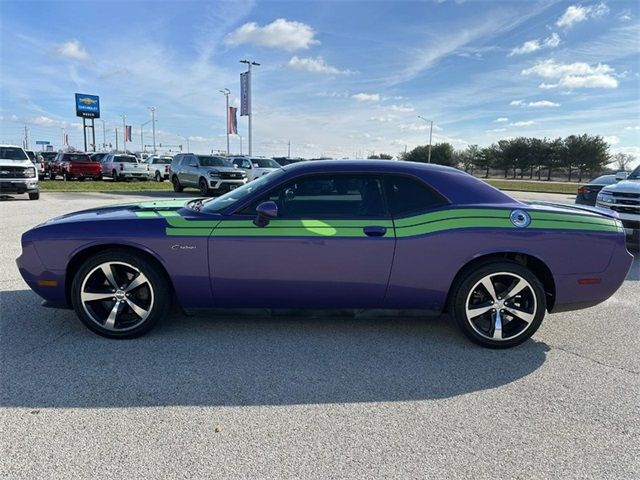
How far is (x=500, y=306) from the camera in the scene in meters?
3.64

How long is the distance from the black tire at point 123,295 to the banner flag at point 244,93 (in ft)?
118

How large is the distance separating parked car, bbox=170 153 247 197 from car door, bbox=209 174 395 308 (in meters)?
15.0

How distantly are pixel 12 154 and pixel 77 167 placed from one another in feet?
44.5

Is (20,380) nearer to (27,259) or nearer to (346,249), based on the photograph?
(27,259)

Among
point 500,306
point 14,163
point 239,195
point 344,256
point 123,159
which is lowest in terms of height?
point 500,306

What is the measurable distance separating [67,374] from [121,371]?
366mm

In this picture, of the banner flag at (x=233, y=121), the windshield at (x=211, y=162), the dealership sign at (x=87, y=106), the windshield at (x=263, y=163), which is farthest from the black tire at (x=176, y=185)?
the dealership sign at (x=87, y=106)

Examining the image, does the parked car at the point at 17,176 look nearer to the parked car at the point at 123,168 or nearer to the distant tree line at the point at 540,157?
the parked car at the point at 123,168

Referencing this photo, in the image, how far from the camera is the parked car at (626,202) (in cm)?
743

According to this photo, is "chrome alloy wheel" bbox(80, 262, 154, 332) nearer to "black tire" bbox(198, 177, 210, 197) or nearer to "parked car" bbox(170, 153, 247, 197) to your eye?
"parked car" bbox(170, 153, 247, 197)

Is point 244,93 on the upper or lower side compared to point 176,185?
upper

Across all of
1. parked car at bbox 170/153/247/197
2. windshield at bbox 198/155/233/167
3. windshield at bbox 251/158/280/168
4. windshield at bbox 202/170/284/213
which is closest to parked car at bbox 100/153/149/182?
parked car at bbox 170/153/247/197

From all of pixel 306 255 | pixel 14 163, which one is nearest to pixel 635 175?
pixel 306 255

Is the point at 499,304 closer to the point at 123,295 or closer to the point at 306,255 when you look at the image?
the point at 306,255
